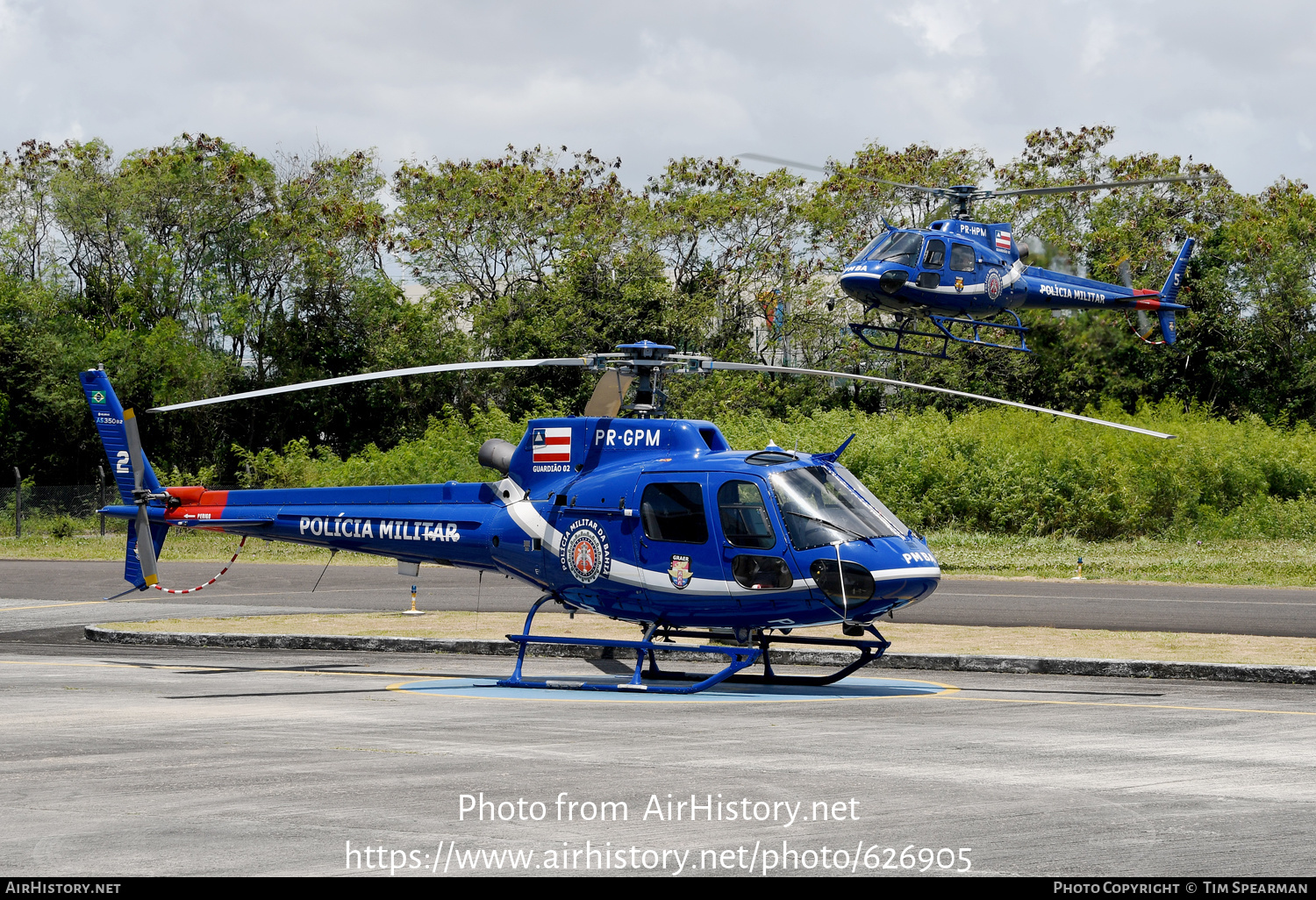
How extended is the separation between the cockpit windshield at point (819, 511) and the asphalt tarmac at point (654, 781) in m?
1.55

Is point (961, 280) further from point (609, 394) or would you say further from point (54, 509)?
point (54, 509)

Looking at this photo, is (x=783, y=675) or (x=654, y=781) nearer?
(x=654, y=781)

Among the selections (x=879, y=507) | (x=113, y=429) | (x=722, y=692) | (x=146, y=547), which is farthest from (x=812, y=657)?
(x=113, y=429)

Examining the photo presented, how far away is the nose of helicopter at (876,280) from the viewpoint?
24.2m

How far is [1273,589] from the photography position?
26312 mm

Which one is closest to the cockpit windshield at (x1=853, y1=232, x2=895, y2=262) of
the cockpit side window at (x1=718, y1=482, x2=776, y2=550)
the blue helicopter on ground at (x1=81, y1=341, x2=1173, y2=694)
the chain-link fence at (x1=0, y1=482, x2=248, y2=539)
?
the blue helicopter on ground at (x1=81, y1=341, x2=1173, y2=694)

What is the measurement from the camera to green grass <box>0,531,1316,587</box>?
97.2ft

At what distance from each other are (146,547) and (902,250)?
15065 mm

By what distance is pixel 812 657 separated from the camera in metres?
15.1

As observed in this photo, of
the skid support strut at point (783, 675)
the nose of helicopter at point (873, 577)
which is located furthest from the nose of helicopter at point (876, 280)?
the nose of helicopter at point (873, 577)

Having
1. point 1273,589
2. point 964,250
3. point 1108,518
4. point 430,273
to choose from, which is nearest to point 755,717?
point 964,250

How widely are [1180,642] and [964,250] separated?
10387mm

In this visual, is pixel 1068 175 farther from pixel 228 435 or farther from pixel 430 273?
pixel 228 435

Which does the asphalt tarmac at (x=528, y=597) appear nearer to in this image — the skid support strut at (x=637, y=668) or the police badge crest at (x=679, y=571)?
the skid support strut at (x=637, y=668)
